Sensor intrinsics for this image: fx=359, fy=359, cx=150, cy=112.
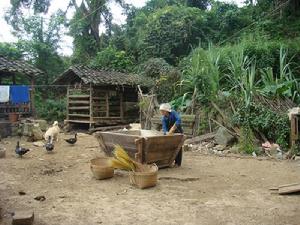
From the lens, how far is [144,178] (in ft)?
20.5

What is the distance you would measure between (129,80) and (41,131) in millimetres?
5279

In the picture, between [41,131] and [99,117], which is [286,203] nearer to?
[41,131]

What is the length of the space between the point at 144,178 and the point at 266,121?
526 cm

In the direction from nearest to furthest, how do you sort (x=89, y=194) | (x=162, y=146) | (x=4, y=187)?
1. (x=89, y=194)
2. (x=4, y=187)
3. (x=162, y=146)

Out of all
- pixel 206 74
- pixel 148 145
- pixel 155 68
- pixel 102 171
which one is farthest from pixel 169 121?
pixel 155 68

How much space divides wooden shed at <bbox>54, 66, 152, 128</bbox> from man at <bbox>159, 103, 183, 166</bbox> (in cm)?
784

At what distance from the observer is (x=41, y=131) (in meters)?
13.8

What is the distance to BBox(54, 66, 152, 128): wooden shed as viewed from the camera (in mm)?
16344

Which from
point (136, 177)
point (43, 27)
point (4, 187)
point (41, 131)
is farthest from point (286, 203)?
point (43, 27)

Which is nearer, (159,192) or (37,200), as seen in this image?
(37,200)

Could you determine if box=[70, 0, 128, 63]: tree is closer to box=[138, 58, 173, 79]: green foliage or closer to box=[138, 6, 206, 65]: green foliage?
box=[138, 6, 206, 65]: green foliage

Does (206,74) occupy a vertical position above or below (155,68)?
below

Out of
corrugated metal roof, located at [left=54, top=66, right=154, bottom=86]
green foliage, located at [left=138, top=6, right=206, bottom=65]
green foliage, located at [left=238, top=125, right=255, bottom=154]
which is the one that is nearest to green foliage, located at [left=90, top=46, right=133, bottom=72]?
green foliage, located at [left=138, top=6, right=206, bottom=65]

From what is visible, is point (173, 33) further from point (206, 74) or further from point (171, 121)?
point (171, 121)
